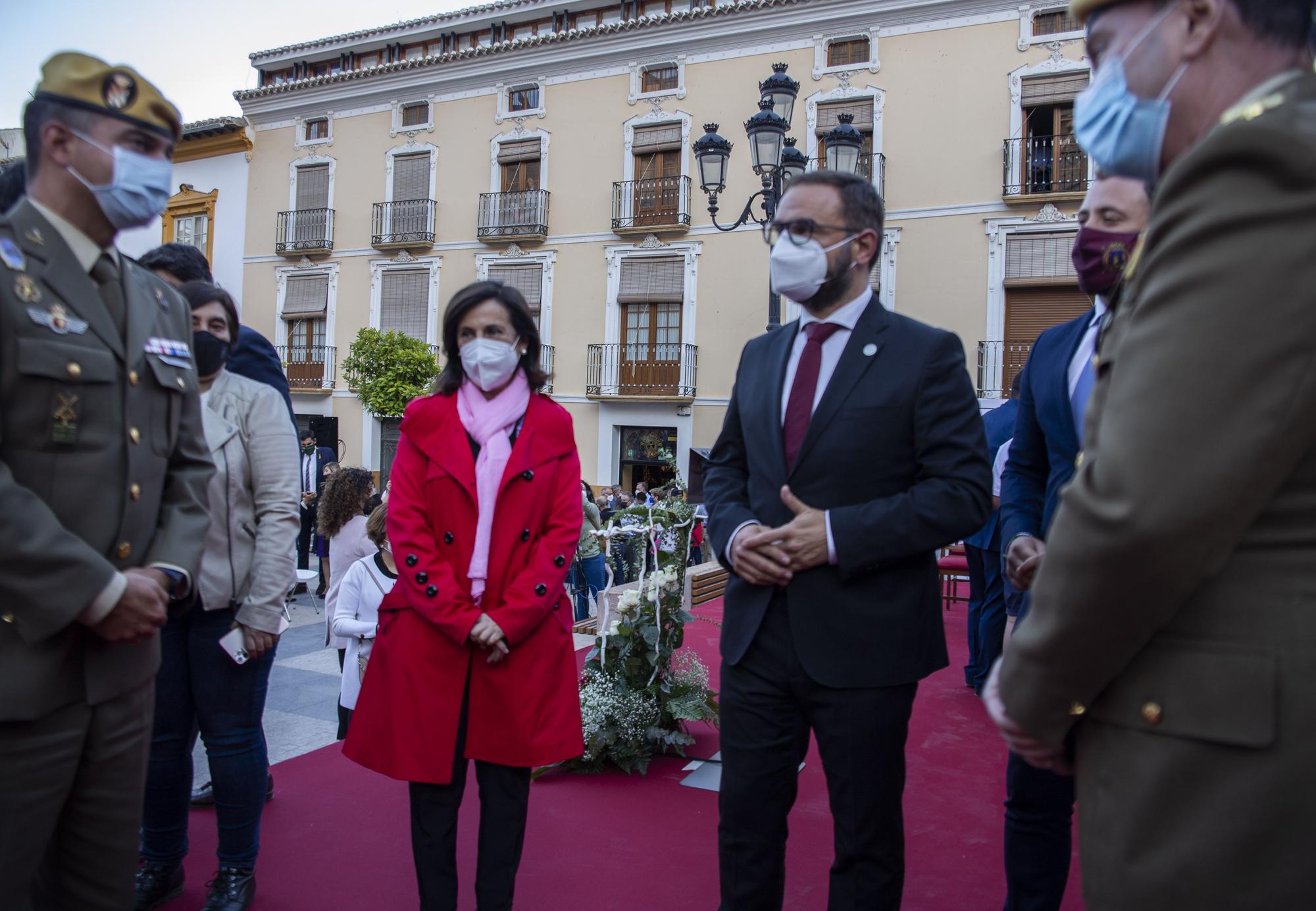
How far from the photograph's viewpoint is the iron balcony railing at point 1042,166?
17609 mm

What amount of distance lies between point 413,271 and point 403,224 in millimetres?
1153

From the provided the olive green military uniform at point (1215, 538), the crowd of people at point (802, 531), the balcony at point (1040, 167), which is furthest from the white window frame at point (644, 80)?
the olive green military uniform at point (1215, 538)

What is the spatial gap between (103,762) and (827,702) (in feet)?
4.95

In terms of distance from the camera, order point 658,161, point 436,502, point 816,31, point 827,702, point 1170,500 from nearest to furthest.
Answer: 1. point 1170,500
2. point 827,702
3. point 436,502
4. point 816,31
5. point 658,161

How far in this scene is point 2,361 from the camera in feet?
5.41

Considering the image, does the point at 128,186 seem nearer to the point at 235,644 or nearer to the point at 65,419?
the point at 65,419

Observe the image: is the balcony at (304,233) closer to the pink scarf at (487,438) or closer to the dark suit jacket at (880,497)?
the pink scarf at (487,438)

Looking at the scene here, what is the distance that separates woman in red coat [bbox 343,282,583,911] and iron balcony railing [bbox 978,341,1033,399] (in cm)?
1624

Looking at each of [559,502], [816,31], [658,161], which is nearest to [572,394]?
[658,161]

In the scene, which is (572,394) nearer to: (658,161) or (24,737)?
(658,161)

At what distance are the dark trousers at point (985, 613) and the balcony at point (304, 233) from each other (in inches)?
862

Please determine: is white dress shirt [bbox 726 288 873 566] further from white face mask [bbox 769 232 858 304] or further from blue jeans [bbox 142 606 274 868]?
blue jeans [bbox 142 606 274 868]

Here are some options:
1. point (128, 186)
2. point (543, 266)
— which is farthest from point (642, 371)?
point (128, 186)

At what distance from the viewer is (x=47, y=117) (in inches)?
69.7
